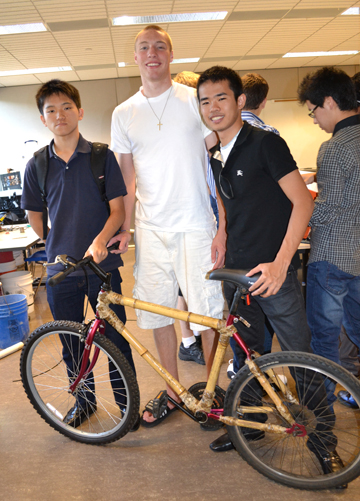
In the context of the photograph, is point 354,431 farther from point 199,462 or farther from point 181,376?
point 181,376

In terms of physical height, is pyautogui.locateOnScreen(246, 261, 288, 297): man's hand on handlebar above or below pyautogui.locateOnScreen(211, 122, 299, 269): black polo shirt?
below

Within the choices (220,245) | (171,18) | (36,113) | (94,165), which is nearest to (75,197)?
(94,165)

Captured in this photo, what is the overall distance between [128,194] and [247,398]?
3.73ft

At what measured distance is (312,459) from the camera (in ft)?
5.40

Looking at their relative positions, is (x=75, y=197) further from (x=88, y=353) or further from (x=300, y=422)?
(x=300, y=422)

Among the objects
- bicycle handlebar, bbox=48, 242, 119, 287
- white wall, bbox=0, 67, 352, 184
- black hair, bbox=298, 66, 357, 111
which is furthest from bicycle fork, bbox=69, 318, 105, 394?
white wall, bbox=0, 67, 352, 184

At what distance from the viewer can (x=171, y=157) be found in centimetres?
177

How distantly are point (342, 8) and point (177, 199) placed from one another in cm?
513

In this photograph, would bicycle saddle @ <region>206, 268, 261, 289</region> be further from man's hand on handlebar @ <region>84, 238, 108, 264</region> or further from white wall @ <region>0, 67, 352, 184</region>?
white wall @ <region>0, 67, 352, 184</region>

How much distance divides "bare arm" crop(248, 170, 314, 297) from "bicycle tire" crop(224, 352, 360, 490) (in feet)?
0.90

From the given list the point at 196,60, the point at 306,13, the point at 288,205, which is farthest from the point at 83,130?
the point at 288,205

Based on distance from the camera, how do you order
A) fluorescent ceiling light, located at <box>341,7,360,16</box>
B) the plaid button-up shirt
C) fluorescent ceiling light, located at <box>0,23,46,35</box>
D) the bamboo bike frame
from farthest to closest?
fluorescent ceiling light, located at <box>341,7,360,16</box> → fluorescent ceiling light, located at <box>0,23,46,35</box> → the plaid button-up shirt → the bamboo bike frame

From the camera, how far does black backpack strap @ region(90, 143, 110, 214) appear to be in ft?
5.89

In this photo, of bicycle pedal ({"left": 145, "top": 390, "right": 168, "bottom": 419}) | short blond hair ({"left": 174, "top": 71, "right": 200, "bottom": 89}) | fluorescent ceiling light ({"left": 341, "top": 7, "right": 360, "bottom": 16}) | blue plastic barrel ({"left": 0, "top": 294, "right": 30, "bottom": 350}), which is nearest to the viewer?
bicycle pedal ({"left": 145, "top": 390, "right": 168, "bottom": 419})
